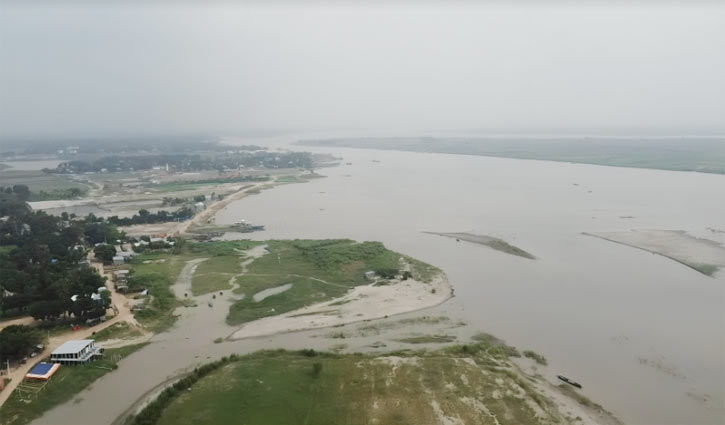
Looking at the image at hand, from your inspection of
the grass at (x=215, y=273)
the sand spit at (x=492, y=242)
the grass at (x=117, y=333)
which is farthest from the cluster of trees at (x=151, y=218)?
the sand spit at (x=492, y=242)

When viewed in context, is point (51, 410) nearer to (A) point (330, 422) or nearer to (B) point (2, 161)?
(A) point (330, 422)

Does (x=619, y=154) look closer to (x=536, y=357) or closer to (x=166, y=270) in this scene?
(x=536, y=357)

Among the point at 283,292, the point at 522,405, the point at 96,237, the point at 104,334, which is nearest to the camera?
the point at 522,405

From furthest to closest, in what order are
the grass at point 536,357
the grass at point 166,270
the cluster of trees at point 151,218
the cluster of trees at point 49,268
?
the cluster of trees at point 151,218, the grass at point 166,270, the cluster of trees at point 49,268, the grass at point 536,357

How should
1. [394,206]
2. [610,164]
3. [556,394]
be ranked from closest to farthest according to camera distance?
[556,394], [394,206], [610,164]

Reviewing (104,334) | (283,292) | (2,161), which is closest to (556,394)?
(283,292)

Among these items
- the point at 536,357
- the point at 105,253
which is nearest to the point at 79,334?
the point at 105,253

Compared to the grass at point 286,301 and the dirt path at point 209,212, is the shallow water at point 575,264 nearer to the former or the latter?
the dirt path at point 209,212
